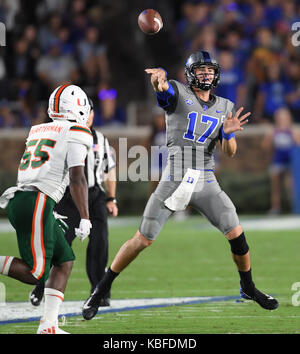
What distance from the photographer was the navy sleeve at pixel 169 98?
20.5 feet

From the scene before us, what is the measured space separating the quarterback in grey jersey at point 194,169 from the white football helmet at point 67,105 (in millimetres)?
721

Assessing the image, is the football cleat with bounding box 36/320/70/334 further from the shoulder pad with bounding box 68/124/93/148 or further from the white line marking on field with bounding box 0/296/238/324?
the shoulder pad with bounding box 68/124/93/148

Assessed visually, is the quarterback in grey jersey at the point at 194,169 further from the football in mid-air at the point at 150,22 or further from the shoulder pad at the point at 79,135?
the shoulder pad at the point at 79,135

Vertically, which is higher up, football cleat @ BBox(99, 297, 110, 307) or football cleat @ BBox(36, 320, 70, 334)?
football cleat @ BBox(36, 320, 70, 334)

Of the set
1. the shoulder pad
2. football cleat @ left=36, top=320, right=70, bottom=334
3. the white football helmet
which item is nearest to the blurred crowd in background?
the white football helmet

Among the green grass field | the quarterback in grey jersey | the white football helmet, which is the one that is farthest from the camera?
the quarterback in grey jersey

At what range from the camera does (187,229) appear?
42.7ft

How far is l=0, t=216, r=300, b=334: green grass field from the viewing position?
19.2 ft

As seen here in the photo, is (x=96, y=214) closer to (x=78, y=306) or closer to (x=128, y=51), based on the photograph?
(x=78, y=306)

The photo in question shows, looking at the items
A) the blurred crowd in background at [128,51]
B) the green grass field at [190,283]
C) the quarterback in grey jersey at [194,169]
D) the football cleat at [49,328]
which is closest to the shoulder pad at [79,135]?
the quarterback in grey jersey at [194,169]

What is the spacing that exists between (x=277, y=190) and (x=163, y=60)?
3.48 m

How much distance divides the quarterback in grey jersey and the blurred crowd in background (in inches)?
326

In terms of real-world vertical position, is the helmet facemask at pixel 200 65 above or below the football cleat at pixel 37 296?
above

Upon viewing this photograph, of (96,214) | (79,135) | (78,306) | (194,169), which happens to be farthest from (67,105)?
(78,306)
